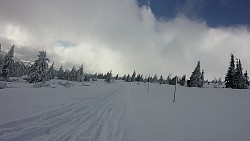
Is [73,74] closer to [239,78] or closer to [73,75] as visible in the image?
[73,75]

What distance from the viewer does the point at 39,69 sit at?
56.9 meters

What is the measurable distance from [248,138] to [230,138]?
2.88ft

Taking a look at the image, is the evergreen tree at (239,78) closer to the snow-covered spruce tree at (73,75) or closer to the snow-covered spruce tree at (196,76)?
the snow-covered spruce tree at (196,76)

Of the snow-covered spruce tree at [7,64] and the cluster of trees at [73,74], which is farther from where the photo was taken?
the cluster of trees at [73,74]

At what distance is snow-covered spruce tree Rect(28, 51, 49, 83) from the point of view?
5669cm

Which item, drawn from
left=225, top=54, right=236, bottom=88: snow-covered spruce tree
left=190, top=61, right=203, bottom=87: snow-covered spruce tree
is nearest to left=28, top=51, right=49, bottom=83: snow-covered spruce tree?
left=190, top=61, right=203, bottom=87: snow-covered spruce tree

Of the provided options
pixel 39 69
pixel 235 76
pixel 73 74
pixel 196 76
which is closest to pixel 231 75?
pixel 235 76

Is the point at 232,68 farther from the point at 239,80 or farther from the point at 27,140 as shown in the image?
the point at 27,140

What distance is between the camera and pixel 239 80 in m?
61.4

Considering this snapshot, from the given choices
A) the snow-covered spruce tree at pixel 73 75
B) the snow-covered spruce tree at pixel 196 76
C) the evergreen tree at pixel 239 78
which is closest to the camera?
the evergreen tree at pixel 239 78

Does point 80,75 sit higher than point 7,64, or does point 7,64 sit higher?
point 7,64

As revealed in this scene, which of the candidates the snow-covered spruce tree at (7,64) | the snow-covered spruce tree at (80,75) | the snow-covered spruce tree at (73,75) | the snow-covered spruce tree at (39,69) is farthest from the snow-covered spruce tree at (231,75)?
the snow-covered spruce tree at (73,75)

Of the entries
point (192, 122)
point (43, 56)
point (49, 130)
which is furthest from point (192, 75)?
point (49, 130)

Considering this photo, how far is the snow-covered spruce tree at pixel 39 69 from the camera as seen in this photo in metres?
56.7
